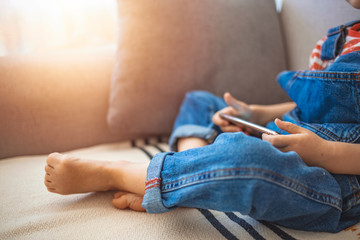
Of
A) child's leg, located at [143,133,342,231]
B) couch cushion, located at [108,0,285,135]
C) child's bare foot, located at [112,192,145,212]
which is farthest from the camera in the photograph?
couch cushion, located at [108,0,285,135]

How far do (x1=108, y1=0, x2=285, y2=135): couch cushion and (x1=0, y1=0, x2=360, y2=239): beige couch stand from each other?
5cm

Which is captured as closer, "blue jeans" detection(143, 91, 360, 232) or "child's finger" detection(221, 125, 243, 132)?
"blue jeans" detection(143, 91, 360, 232)

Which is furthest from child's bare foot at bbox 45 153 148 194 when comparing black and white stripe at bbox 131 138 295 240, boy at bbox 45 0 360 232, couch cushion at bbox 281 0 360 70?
couch cushion at bbox 281 0 360 70

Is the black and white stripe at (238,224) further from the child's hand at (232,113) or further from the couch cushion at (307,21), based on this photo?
the couch cushion at (307,21)

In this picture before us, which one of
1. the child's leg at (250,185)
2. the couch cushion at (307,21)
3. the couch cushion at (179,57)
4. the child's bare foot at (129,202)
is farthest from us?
the couch cushion at (179,57)

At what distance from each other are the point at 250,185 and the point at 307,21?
23.8 inches

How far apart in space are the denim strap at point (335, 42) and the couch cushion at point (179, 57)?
0.78 feet

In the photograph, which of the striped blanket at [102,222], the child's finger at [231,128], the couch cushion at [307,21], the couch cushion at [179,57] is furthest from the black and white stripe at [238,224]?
the couch cushion at [307,21]

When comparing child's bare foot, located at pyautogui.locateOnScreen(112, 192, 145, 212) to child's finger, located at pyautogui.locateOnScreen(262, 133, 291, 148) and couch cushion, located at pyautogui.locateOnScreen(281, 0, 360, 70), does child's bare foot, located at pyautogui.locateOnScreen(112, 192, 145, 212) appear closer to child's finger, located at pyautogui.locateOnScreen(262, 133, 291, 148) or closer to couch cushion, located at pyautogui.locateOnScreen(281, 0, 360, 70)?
child's finger, located at pyautogui.locateOnScreen(262, 133, 291, 148)

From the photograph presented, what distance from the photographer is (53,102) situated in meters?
0.72

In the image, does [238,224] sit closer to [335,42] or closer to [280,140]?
[280,140]

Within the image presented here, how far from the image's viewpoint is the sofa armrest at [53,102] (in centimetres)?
68

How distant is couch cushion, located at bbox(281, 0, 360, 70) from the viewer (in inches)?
24.3

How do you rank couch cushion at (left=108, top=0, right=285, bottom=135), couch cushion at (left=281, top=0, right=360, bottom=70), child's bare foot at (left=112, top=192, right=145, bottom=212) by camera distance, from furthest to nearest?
couch cushion at (left=108, top=0, right=285, bottom=135) → couch cushion at (left=281, top=0, right=360, bottom=70) → child's bare foot at (left=112, top=192, right=145, bottom=212)
